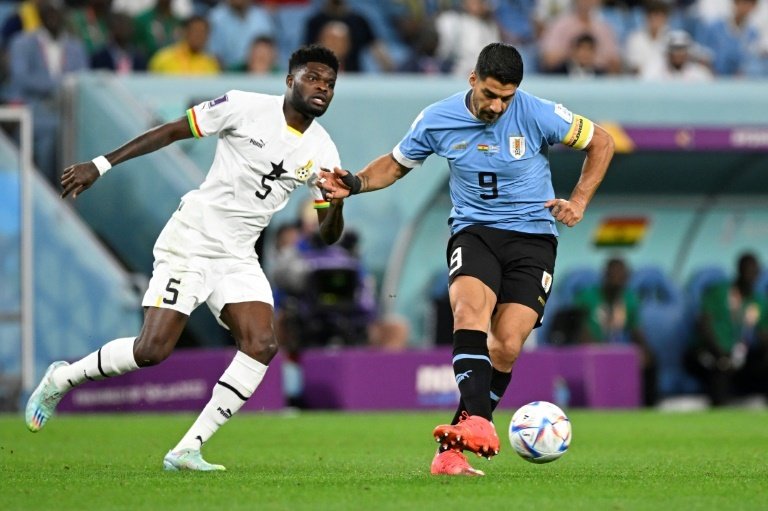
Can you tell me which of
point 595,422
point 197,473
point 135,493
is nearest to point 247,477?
point 197,473

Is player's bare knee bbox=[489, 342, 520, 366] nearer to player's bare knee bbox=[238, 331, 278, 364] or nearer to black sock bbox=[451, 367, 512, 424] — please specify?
black sock bbox=[451, 367, 512, 424]

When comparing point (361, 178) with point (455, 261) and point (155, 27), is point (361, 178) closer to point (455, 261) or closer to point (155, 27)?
point (455, 261)

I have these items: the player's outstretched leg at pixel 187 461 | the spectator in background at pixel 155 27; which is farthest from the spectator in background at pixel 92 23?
the player's outstretched leg at pixel 187 461

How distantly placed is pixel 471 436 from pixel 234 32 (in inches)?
470

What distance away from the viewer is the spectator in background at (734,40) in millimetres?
21828

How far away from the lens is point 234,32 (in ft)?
62.6

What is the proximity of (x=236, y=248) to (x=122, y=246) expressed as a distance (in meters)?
8.89

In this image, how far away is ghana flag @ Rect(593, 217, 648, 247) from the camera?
20531 mm

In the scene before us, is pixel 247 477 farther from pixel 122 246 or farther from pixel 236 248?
pixel 122 246

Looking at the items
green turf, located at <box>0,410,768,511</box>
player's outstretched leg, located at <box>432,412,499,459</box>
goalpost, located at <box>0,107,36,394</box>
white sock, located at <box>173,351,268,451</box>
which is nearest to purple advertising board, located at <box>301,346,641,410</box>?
green turf, located at <box>0,410,768,511</box>

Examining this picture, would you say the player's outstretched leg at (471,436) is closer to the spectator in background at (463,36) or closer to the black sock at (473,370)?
the black sock at (473,370)

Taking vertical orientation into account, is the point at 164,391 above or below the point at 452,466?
below

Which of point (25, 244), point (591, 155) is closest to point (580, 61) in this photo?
point (25, 244)

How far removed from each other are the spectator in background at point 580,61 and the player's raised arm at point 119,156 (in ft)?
37.4
